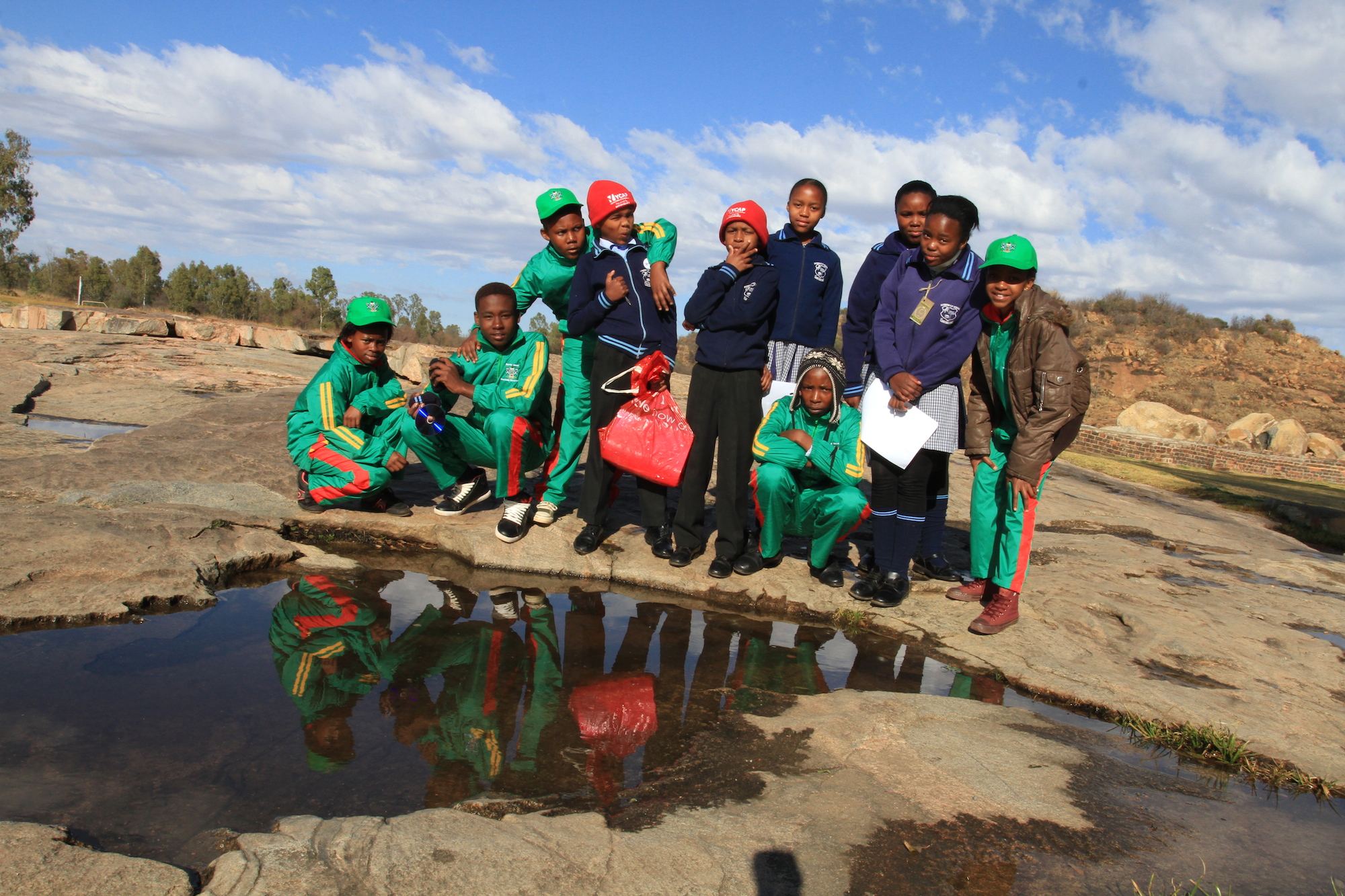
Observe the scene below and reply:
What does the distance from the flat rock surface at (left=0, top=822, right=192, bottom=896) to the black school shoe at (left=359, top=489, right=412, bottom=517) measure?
3220mm

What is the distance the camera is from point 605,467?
444 cm

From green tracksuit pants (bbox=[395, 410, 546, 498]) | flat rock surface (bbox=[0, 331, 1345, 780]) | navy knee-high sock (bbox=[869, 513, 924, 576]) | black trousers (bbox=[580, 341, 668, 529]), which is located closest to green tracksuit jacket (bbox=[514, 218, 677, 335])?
black trousers (bbox=[580, 341, 668, 529])

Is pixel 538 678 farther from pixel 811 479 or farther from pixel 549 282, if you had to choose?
pixel 549 282

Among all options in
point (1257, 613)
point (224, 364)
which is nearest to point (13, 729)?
point (1257, 613)

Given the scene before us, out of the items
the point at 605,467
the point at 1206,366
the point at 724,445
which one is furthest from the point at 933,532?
the point at 1206,366

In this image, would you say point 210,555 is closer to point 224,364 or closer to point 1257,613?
point 1257,613

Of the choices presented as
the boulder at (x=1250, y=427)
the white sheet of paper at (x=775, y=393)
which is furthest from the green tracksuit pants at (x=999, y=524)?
the boulder at (x=1250, y=427)

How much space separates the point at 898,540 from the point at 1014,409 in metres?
0.86

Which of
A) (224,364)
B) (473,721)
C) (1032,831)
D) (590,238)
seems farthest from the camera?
(224,364)

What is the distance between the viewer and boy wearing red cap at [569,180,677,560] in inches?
172

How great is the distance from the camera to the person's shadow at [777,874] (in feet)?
5.71

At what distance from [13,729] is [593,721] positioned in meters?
1.64

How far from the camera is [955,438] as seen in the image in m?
4.00

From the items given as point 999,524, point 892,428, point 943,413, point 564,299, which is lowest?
point 999,524
